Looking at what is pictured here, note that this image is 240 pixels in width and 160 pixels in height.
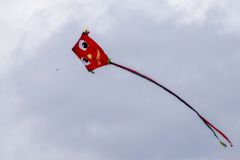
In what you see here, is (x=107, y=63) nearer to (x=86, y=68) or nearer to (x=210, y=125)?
(x=86, y=68)

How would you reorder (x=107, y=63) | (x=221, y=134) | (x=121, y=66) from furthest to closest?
(x=107, y=63) < (x=221, y=134) < (x=121, y=66)

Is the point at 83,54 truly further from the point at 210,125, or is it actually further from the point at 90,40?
the point at 210,125

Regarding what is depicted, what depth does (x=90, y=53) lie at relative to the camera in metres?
77.8

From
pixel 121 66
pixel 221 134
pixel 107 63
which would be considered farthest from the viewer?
pixel 107 63

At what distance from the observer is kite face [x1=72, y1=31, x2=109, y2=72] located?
76.3 meters

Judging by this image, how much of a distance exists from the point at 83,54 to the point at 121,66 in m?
15.7

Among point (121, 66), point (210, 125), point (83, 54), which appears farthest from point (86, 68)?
point (210, 125)

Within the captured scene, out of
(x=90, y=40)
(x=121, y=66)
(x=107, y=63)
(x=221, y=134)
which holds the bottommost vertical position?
(x=221, y=134)

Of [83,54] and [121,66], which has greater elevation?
[83,54]

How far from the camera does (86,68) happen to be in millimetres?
79250

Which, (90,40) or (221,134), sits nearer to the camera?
(221,134)

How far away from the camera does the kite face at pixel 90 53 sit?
76.3m

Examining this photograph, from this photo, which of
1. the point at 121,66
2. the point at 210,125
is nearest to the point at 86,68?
the point at 121,66

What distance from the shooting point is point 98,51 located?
250 ft
